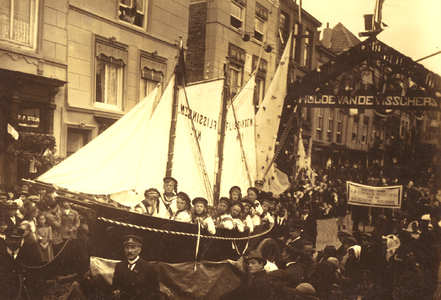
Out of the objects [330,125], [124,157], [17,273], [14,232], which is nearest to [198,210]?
[124,157]

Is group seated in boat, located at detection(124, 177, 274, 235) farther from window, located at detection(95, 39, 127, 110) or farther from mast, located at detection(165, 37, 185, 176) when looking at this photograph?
window, located at detection(95, 39, 127, 110)

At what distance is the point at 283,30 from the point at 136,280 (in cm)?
591

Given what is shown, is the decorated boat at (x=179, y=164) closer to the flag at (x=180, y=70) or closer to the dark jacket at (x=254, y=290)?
the flag at (x=180, y=70)

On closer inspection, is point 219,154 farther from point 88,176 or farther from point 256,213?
point 88,176

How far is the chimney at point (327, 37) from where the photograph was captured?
24.3ft

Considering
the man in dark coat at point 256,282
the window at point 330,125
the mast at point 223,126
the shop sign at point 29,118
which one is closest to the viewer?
the man in dark coat at point 256,282

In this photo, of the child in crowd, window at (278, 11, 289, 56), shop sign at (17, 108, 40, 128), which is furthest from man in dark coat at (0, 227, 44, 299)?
window at (278, 11, 289, 56)

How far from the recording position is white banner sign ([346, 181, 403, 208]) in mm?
7484

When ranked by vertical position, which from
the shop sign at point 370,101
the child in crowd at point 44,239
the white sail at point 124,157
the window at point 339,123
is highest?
the shop sign at point 370,101

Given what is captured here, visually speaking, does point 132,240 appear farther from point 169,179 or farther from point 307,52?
point 307,52

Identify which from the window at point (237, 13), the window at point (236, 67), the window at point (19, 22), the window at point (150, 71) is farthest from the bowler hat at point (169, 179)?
the window at point (237, 13)

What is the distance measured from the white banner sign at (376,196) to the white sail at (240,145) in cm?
213

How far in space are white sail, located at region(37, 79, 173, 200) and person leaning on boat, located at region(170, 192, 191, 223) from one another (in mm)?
779

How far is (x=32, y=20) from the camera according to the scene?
6.15 meters
